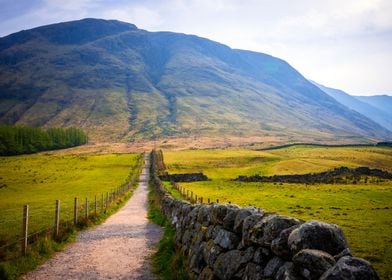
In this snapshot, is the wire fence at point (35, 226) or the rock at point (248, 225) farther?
the wire fence at point (35, 226)

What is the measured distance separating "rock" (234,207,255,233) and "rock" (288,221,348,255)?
3.30 m

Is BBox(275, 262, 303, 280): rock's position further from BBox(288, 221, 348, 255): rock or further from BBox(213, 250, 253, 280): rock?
BBox(213, 250, 253, 280): rock

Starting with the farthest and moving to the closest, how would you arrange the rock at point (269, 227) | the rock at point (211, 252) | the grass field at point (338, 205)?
the grass field at point (338, 205)
the rock at point (211, 252)
the rock at point (269, 227)

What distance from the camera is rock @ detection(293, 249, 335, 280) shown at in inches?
273

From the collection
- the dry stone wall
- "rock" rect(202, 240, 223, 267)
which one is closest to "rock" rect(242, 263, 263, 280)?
the dry stone wall

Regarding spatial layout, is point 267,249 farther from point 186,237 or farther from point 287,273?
point 186,237

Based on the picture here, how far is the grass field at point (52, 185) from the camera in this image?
3224 centimetres

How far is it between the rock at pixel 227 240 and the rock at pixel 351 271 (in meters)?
5.06

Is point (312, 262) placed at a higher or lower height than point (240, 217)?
higher

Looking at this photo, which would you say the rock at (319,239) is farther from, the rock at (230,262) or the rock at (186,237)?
the rock at (186,237)

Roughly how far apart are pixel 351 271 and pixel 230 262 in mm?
4940

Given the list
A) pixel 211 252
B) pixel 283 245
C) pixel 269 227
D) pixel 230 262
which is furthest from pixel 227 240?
pixel 283 245

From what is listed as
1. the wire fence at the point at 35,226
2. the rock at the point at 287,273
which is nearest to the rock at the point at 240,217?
the rock at the point at 287,273

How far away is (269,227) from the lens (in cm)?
912
